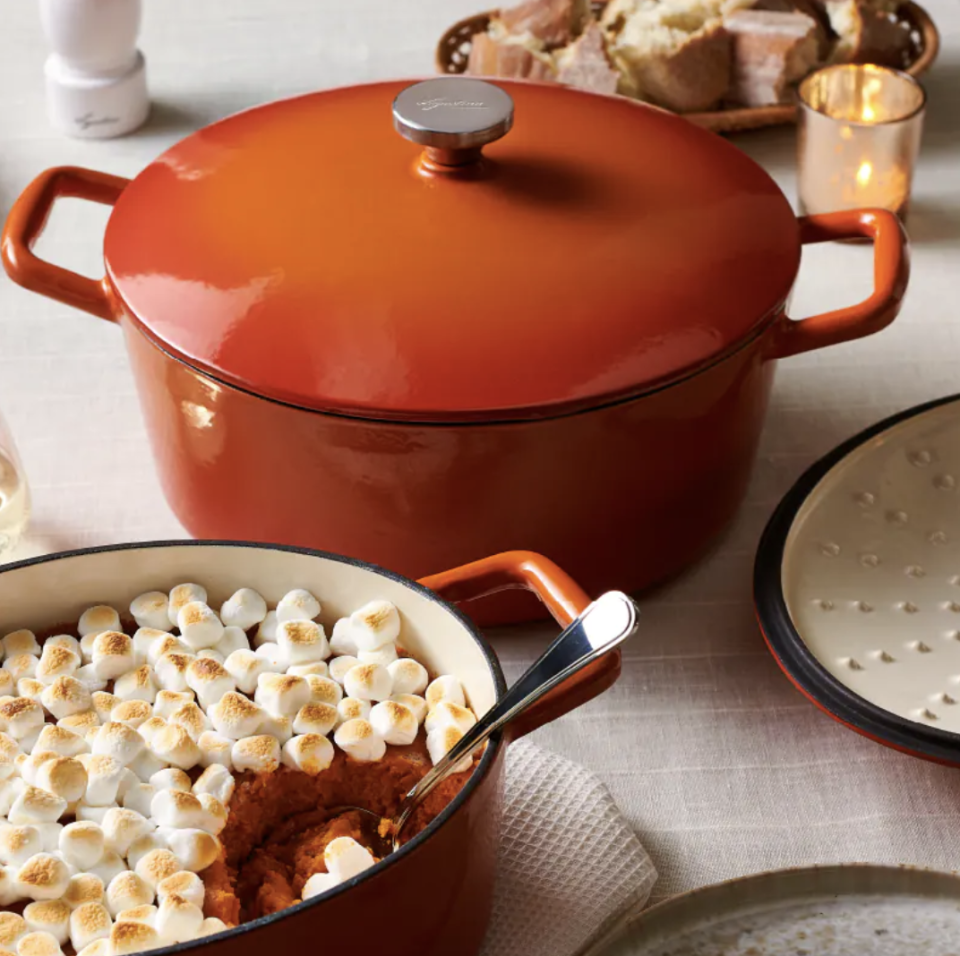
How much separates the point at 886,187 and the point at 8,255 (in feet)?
2.37

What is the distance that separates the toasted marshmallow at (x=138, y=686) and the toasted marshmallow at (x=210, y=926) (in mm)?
128

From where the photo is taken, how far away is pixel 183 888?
0.54m

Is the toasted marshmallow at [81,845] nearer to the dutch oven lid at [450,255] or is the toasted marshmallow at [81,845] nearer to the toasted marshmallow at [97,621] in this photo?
the toasted marshmallow at [97,621]

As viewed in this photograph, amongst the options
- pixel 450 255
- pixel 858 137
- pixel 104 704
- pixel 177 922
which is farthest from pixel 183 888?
pixel 858 137

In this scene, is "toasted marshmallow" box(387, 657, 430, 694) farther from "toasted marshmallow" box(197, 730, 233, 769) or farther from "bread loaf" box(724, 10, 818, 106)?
"bread loaf" box(724, 10, 818, 106)

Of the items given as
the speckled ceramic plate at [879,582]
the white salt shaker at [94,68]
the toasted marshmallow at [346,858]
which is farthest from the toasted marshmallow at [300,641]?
the white salt shaker at [94,68]

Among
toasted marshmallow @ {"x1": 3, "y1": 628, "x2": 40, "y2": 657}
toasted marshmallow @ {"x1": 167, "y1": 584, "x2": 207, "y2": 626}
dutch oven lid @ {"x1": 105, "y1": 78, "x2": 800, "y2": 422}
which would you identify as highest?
dutch oven lid @ {"x1": 105, "y1": 78, "x2": 800, "y2": 422}

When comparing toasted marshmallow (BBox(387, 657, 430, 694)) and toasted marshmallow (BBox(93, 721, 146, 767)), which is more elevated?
toasted marshmallow (BBox(93, 721, 146, 767))

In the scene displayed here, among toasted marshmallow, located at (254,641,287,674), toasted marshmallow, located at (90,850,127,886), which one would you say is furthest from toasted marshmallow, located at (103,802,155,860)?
toasted marshmallow, located at (254,641,287,674)

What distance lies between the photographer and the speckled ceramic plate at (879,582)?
72 centimetres

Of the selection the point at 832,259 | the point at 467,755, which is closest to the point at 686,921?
the point at 467,755

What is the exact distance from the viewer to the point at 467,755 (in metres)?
0.58

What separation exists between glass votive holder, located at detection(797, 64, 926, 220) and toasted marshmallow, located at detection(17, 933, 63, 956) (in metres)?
0.89

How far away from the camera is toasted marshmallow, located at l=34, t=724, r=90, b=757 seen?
0.59 metres
